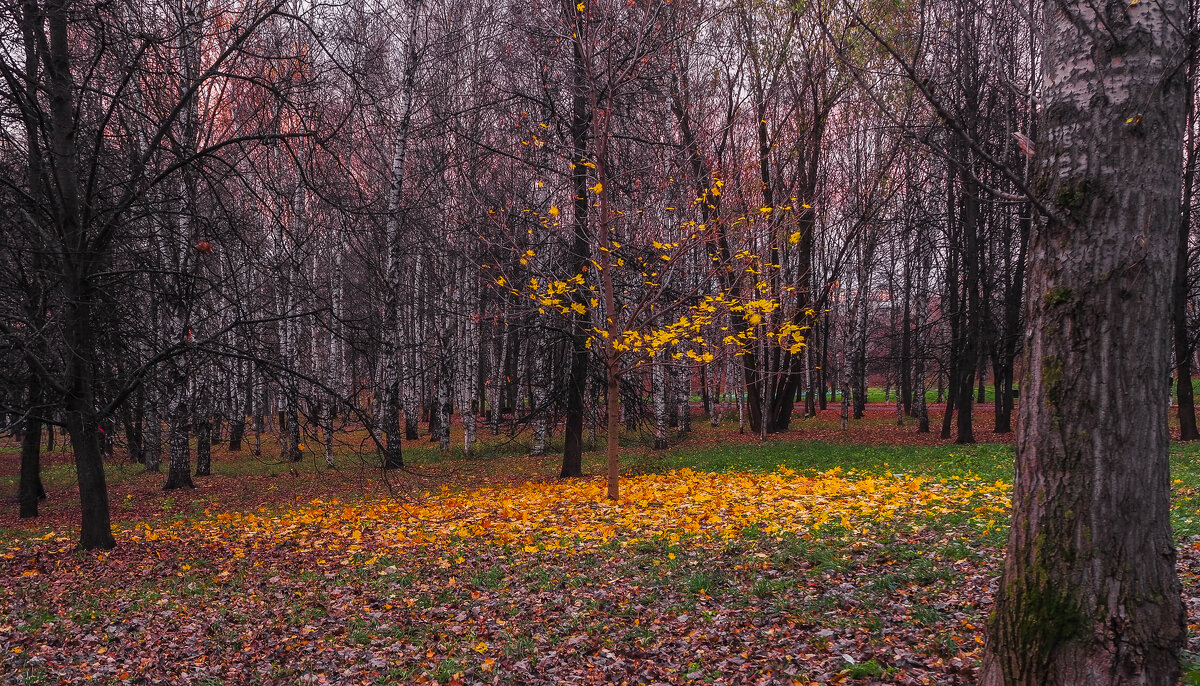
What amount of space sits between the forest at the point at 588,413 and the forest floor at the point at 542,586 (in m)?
0.05

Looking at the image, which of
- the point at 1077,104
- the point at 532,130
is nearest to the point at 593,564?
the point at 1077,104

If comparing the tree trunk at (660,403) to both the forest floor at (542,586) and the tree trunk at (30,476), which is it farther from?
the tree trunk at (30,476)

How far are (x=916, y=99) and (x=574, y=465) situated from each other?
14.3 m

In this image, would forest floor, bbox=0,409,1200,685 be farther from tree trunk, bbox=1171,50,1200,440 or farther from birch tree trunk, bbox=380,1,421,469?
tree trunk, bbox=1171,50,1200,440

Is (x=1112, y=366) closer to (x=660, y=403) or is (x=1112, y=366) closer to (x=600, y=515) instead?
(x=600, y=515)

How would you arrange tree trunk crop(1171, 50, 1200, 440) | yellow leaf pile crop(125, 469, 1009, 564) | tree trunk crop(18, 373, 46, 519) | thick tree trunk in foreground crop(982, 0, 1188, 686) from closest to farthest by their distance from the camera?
thick tree trunk in foreground crop(982, 0, 1188, 686) < yellow leaf pile crop(125, 469, 1009, 564) < tree trunk crop(18, 373, 46, 519) < tree trunk crop(1171, 50, 1200, 440)

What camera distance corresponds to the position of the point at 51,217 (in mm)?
7699

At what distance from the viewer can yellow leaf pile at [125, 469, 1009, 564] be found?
844 centimetres

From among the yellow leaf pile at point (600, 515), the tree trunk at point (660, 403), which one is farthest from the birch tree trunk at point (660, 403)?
the yellow leaf pile at point (600, 515)

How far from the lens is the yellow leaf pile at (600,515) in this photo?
8.44m

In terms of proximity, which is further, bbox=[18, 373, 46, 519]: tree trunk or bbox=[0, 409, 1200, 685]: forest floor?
bbox=[18, 373, 46, 519]: tree trunk

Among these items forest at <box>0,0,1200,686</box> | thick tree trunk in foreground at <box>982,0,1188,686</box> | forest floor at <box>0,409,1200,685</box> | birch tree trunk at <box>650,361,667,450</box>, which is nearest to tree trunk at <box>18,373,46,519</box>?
forest at <box>0,0,1200,686</box>

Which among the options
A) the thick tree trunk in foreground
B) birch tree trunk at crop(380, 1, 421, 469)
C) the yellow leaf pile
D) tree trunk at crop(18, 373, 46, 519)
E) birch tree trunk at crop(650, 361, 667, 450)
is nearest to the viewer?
the thick tree trunk in foreground

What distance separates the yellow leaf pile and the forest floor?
6cm
